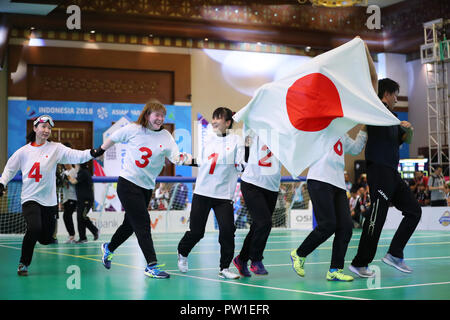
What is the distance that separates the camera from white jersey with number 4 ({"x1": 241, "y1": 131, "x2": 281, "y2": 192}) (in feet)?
23.3

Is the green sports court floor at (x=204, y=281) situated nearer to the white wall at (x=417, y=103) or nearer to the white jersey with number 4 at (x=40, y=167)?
the white jersey with number 4 at (x=40, y=167)

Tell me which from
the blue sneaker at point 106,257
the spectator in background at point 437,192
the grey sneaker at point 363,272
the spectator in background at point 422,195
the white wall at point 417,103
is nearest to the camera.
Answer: the grey sneaker at point 363,272

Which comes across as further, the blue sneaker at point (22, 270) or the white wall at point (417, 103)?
the white wall at point (417, 103)

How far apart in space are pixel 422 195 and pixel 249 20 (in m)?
9.70

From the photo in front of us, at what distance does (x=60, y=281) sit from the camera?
22.6 ft

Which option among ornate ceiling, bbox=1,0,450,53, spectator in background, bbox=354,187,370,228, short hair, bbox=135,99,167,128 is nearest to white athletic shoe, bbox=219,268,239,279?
short hair, bbox=135,99,167,128

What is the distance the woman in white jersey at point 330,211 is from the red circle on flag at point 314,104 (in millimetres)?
311

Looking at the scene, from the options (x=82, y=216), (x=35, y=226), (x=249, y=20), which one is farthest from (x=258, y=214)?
(x=249, y=20)

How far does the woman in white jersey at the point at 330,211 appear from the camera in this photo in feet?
21.6

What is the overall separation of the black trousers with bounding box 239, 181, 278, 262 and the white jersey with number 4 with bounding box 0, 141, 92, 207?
2034mm

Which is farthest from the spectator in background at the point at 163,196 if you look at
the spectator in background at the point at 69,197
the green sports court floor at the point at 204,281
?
the green sports court floor at the point at 204,281

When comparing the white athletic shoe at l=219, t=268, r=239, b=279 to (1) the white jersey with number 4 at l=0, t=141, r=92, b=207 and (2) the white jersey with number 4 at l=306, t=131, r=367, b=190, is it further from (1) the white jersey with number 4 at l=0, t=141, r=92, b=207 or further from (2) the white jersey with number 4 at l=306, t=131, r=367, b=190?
(1) the white jersey with number 4 at l=0, t=141, r=92, b=207
